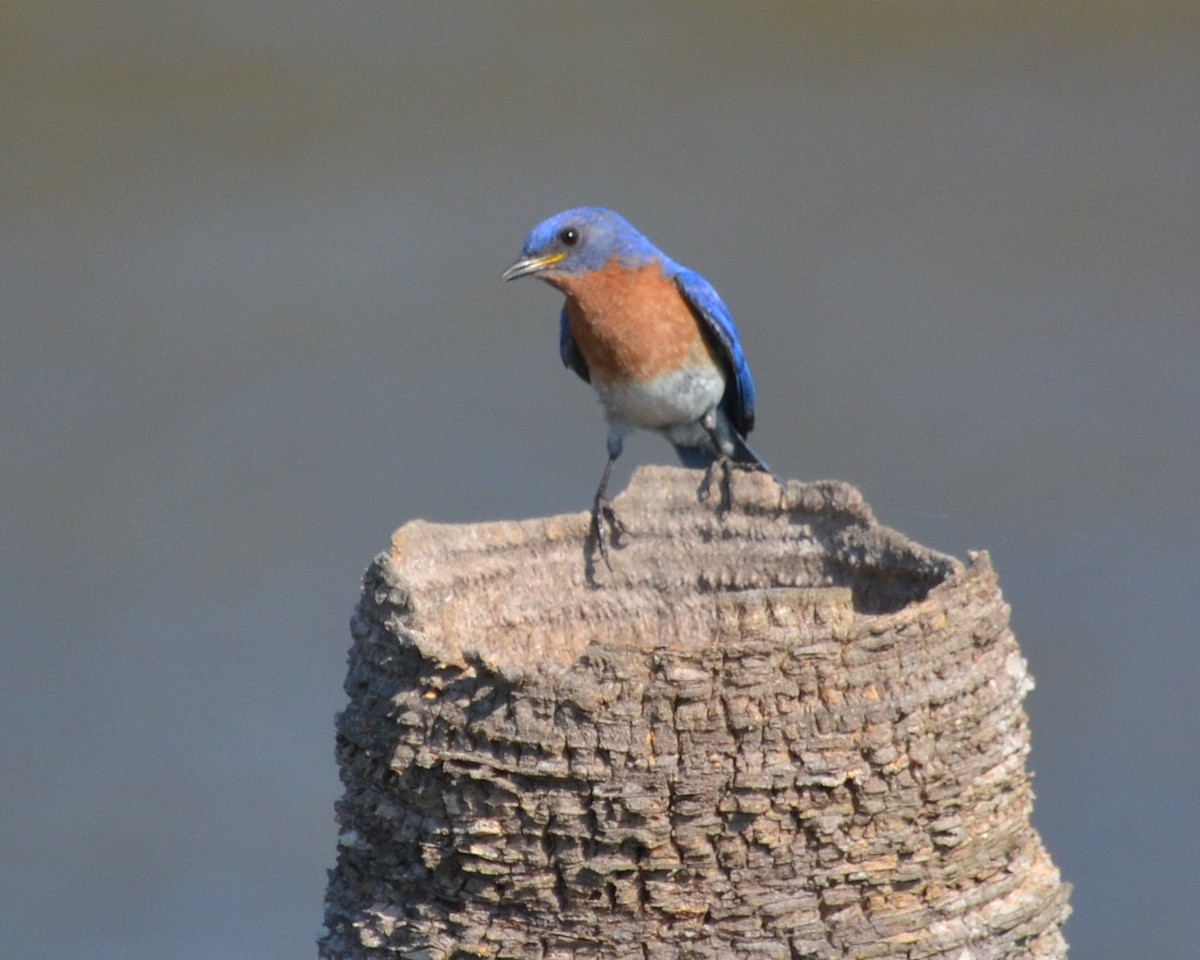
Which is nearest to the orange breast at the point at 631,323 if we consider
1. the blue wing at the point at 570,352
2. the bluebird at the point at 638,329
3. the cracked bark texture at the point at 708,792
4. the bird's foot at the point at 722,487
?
the bluebird at the point at 638,329

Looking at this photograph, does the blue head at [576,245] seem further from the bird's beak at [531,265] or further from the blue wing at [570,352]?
the blue wing at [570,352]

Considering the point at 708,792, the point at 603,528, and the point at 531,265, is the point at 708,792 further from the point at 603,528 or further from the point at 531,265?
the point at 531,265

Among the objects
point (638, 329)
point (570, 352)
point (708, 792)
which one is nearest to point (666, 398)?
point (638, 329)

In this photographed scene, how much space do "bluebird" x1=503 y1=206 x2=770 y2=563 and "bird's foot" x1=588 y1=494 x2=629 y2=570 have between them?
1502 mm

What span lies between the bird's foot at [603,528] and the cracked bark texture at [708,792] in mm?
675

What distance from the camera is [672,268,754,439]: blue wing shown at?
5.63 meters

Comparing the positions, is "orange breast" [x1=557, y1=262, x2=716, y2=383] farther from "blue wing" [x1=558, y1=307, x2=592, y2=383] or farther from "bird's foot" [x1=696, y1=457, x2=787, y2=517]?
"bird's foot" [x1=696, y1=457, x2=787, y2=517]

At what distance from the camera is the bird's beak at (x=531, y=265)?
17.1ft

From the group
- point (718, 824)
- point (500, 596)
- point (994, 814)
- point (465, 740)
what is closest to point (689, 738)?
point (718, 824)

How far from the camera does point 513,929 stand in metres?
2.80

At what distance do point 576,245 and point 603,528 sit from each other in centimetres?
182

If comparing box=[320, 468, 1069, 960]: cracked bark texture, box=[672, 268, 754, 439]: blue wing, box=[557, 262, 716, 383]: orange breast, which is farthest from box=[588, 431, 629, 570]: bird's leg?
box=[672, 268, 754, 439]: blue wing

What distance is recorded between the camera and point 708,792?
8.93ft

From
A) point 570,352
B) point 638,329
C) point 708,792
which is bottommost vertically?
point 708,792
